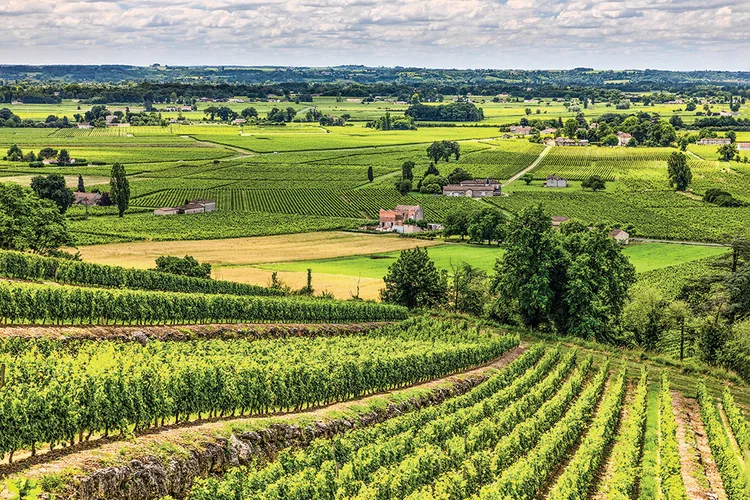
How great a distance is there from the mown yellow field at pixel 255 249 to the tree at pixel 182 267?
247 inches

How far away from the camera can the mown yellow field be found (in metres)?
86.8

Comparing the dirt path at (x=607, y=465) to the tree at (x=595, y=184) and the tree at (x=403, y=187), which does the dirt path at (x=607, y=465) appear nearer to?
A: the tree at (x=403, y=187)

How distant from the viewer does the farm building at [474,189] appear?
493 ft

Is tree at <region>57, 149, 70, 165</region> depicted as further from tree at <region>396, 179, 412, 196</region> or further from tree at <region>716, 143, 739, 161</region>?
tree at <region>716, 143, 739, 161</region>

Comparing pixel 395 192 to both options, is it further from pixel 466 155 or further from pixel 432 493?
pixel 432 493

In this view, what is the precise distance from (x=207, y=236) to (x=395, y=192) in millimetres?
52526

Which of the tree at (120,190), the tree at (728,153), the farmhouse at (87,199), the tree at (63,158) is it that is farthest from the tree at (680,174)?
A: the tree at (63,158)

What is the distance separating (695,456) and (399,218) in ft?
279

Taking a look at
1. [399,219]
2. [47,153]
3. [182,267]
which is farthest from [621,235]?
[47,153]

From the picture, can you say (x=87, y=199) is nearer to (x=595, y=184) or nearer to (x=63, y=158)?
(x=63, y=158)

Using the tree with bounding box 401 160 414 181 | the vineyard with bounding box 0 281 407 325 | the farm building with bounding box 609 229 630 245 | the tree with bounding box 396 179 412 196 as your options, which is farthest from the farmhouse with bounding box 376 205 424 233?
the vineyard with bounding box 0 281 407 325

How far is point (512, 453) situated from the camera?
3341cm

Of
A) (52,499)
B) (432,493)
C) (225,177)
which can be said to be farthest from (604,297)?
(225,177)

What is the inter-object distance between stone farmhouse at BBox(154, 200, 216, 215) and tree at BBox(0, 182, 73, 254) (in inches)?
1693
